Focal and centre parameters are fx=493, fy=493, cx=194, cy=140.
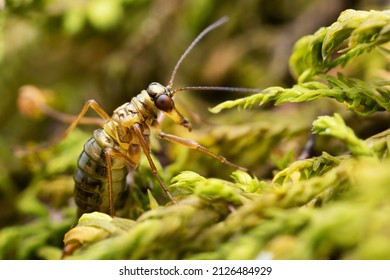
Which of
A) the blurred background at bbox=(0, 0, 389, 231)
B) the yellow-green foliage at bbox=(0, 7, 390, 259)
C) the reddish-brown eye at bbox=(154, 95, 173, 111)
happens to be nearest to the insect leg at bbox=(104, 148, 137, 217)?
the yellow-green foliage at bbox=(0, 7, 390, 259)

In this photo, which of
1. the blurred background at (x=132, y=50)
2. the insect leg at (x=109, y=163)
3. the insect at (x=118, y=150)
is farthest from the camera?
the blurred background at (x=132, y=50)

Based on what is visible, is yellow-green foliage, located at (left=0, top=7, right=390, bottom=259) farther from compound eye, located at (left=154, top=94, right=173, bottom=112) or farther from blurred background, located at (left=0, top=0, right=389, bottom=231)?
blurred background, located at (left=0, top=0, right=389, bottom=231)

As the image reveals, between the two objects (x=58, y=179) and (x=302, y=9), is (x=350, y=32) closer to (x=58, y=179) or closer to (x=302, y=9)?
(x=58, y=179)

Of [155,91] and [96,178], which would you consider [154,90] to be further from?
[96,178]

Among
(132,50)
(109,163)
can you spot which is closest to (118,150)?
(109,163)

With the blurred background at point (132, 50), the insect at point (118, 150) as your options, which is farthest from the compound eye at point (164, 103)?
the blurred background at point (132, 50)

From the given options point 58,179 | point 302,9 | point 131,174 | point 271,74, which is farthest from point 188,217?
point 302,9

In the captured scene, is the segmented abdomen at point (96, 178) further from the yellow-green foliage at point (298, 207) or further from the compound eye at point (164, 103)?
the compound eye at point (164, 103)

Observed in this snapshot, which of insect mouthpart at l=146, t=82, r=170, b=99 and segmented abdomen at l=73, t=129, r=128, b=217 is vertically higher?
insect mouthpart at l=146, t=82, r=170, b=99
